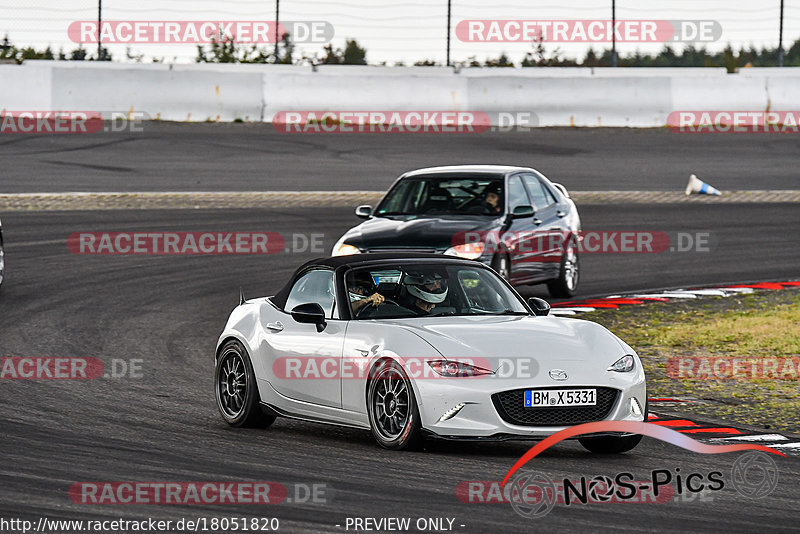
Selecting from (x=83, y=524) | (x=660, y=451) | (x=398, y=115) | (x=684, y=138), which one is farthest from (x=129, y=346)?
(x=684, y=138)

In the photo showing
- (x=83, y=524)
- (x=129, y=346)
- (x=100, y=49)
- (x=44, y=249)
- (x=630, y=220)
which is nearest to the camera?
(x=83, y=524)

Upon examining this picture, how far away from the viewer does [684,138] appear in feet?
105

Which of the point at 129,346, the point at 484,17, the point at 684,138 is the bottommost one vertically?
the point at 129,346

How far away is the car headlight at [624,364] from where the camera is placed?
9188 mm

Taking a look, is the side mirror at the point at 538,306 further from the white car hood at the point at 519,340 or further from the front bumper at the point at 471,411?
the front bumper at the point at 471,411

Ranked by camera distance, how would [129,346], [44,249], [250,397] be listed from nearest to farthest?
[250,397] → [129,346] → [44,249]

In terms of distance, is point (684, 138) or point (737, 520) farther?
point (684, 138)

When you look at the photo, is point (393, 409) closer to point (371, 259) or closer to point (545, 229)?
point (371, 259)

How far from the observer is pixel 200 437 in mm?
9656

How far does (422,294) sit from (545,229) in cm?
735

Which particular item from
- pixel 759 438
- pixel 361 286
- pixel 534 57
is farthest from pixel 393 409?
pixel 534 57

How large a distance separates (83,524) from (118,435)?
2677 millimetres

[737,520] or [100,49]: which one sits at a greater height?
[100,49]

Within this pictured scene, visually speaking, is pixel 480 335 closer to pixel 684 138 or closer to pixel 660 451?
pixel 660 451
